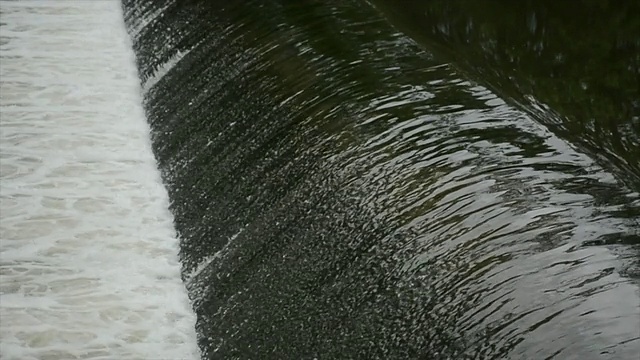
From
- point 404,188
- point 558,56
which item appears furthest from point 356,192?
point 558,56

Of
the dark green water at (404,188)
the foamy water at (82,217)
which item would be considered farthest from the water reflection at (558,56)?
the foamy water at (82,217)

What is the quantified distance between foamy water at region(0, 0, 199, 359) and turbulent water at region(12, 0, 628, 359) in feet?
0.06

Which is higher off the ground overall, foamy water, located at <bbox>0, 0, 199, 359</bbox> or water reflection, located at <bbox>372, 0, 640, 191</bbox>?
water reflection, located at <bbox>372, 0, 640, 191</bbox>

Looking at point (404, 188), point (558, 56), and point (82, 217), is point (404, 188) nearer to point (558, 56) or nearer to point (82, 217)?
point (558, 56)

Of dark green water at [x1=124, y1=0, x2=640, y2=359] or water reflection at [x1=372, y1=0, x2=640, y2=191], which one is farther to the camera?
water reflection at [x1=372, y1=0, x2=640, y2=191]

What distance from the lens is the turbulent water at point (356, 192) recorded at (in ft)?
8.93

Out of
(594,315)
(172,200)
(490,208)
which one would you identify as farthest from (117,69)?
(594,315)

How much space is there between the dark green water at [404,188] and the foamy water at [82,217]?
0.56 feet

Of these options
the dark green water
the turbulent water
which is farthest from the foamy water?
the dark green water

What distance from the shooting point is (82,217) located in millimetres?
4410

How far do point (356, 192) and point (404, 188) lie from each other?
0.73 ft

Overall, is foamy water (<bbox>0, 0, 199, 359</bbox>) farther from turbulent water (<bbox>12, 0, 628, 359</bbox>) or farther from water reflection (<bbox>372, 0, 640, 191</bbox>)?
water reflection (<bbox>372, 0, 640, 191</bbox>)

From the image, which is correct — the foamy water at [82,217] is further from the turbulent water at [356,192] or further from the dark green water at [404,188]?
the dark green water at [404,188]

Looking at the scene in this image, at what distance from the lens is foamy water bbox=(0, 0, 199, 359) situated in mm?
3629
